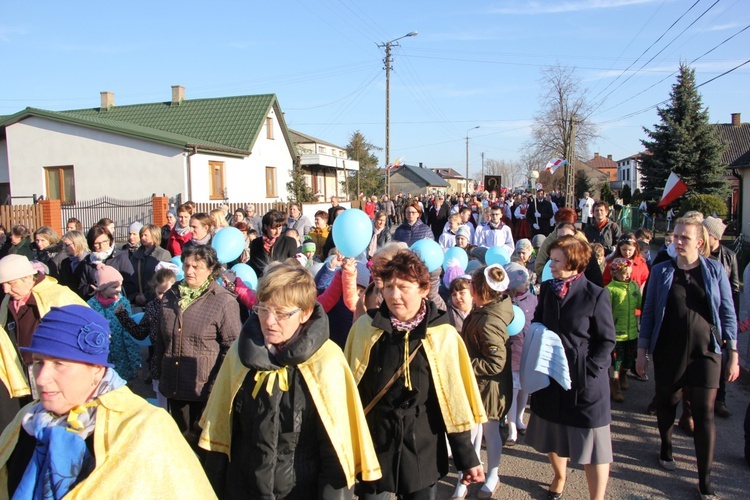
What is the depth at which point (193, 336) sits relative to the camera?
381 cm

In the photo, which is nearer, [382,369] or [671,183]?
[382,369]

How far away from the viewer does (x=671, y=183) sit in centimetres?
1398

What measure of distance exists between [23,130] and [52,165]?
2.19 m

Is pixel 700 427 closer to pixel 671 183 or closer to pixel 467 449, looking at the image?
pixel 467 449

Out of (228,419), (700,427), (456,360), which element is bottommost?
(700,427)

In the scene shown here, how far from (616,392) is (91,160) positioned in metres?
24.5

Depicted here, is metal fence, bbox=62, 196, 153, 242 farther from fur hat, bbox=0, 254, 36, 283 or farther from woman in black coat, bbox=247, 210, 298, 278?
fur hat, bbox=0, 254, 36, 283

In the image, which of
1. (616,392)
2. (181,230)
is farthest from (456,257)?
(181,230)

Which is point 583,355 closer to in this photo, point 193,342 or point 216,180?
point 193,342

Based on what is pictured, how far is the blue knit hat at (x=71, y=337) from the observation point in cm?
175

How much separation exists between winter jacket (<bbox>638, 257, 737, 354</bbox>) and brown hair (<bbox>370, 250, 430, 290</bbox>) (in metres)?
2.33

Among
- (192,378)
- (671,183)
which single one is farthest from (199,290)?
(671,183)

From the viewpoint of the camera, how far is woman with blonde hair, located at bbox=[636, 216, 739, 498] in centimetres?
384

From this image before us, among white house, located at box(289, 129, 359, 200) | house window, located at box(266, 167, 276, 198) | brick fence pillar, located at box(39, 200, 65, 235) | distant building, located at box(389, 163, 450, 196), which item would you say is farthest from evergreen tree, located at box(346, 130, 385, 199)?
brick fence pillar, located at box(39, 200, 65, 235)
